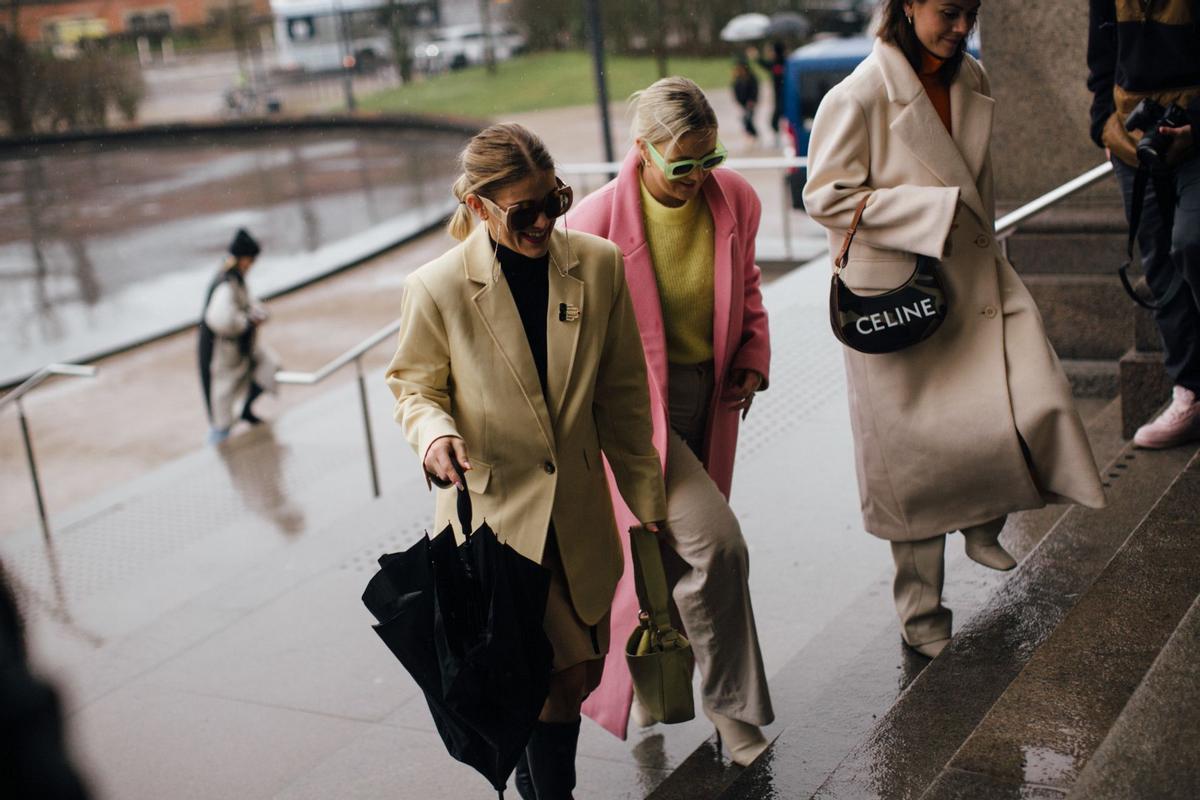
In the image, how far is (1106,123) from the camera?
4328 mm

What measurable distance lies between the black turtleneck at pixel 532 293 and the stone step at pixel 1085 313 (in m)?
3.55

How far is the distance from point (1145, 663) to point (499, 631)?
1.40 m

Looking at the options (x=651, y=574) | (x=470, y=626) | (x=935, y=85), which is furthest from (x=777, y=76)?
(x=470, y=626)

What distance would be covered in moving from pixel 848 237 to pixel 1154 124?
1.15m

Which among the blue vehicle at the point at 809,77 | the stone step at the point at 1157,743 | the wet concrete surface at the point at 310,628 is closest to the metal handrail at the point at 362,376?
the wet concrete surface at the point at 310,628

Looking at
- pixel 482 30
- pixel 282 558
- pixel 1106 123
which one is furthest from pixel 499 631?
pixel 482 30

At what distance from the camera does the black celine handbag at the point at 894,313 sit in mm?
3457

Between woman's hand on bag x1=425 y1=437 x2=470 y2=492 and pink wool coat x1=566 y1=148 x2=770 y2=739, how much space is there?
835mm

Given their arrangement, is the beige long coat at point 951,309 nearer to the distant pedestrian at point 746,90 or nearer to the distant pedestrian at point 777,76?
the distant pedestrian at point 746,90

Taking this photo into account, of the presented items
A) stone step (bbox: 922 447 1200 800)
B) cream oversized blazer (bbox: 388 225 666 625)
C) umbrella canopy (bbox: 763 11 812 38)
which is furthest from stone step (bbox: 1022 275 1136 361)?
umbrella canopy (bbox: 763 11 812 38)

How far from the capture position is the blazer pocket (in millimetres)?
3027

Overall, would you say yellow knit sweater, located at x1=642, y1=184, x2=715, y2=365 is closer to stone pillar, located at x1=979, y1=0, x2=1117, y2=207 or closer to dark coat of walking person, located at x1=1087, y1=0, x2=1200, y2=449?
dark coat of walking person, located at x1=1087, y1=0, x2=1200, y2=449

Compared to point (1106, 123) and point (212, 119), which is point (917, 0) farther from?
point (212, 119)

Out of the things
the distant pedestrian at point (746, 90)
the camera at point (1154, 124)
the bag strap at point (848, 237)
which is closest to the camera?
the bag strap at point (848, 237)
